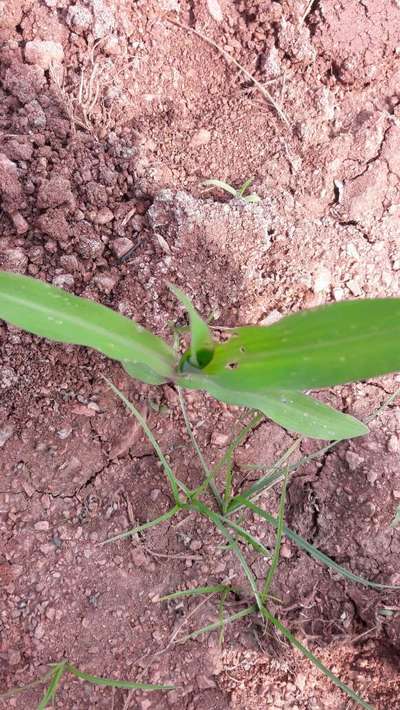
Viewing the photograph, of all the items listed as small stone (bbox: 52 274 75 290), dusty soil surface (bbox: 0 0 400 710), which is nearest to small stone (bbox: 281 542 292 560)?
dusty soil surface (bbox: 0 0 400 710)

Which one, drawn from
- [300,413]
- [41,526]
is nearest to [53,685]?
[41,526]

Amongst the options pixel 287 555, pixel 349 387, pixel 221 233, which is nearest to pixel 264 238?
pixel 221 233

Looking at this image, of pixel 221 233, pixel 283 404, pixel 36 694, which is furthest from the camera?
pixel 221 233

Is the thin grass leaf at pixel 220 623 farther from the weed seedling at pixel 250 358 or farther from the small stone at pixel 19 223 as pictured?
the small stone at pixel 19 223

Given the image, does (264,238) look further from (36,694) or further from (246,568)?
(36,694)

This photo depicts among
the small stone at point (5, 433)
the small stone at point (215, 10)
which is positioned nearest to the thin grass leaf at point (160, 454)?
the small stone at point (5, 433)

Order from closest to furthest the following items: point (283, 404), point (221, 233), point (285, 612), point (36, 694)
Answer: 1. point (283, 404)
2. point (36, 694)
3. point (285, 612)
4. point (221, 233)
